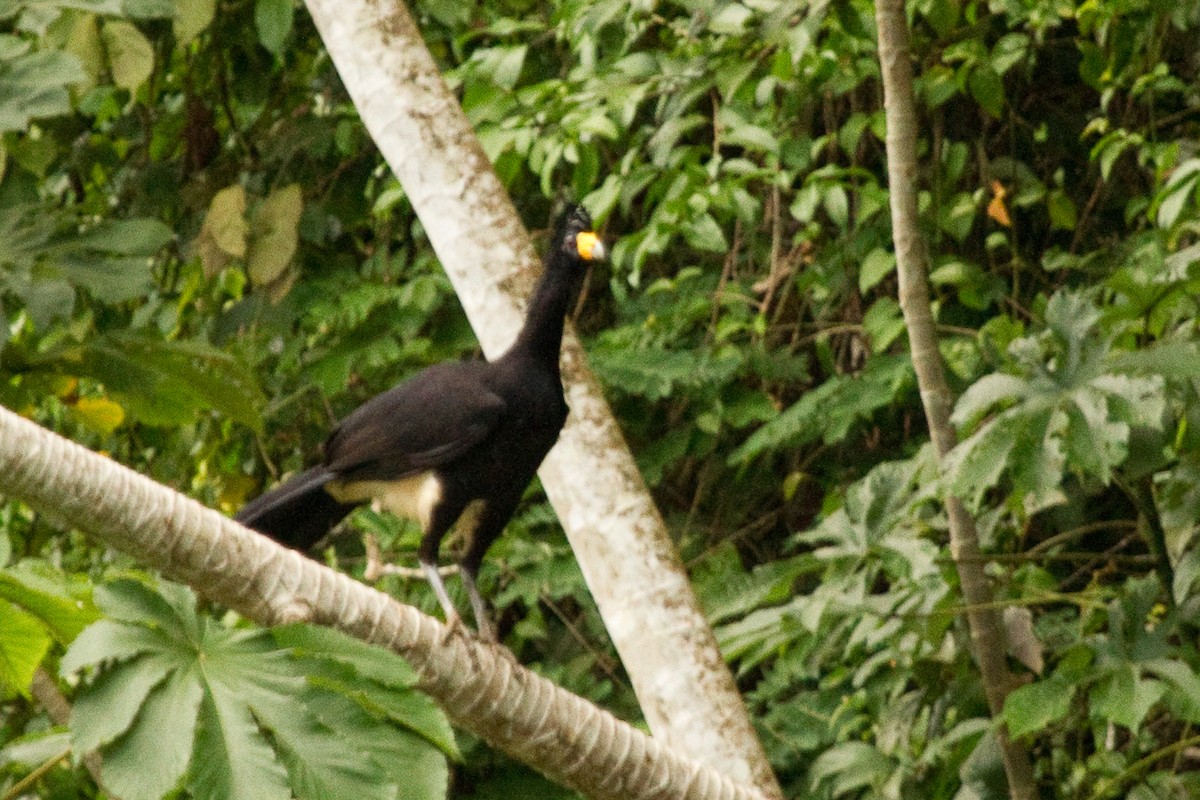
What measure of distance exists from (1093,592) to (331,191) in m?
2.29

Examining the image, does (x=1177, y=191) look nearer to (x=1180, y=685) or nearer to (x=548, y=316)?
(x=1180, y=685)

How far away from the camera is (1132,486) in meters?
2.85

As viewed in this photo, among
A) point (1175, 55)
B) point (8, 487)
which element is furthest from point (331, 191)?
Answer: point (8, 487)

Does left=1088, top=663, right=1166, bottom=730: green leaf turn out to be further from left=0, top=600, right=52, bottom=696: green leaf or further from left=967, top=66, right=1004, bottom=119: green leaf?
left=0, top=600, right=52, bottom=696: green leaf

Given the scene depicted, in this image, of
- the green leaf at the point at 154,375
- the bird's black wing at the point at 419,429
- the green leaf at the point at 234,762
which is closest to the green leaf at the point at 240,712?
the green leaf at the point at 234,762

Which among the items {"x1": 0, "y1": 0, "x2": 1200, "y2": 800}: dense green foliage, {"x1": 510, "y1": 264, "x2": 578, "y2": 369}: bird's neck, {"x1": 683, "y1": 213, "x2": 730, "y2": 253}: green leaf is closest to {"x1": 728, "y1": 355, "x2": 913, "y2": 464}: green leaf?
{"x1": 0, "y1": 0, "x2": 1200, "y2": 800}: dense green foliage

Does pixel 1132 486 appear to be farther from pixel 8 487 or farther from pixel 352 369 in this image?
pixel 352 369

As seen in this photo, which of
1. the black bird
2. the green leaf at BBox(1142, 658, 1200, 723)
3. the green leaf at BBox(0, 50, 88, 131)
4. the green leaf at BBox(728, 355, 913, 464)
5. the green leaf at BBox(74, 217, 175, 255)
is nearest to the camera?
the green leaf at BBox(1142, 658, 1200, 723)

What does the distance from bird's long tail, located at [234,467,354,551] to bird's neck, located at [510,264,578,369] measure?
1.33 feet

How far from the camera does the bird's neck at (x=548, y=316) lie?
116 inches

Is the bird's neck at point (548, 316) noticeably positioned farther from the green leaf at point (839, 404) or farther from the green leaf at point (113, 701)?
the green leaf at point (113, 701)

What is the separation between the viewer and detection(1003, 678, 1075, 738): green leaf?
2721 millimetres

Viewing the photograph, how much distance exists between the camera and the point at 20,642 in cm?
203

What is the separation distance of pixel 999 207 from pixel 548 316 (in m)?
1.43
